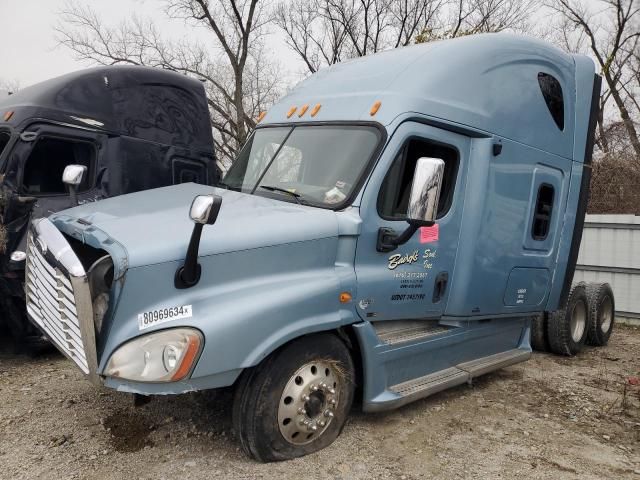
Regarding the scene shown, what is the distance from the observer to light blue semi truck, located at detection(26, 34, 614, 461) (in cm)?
317

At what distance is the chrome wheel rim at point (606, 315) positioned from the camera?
7.57 meters

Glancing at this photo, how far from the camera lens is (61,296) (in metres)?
3.40

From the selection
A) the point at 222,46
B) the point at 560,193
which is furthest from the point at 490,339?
the point at 222,46

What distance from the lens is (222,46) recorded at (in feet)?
74.5

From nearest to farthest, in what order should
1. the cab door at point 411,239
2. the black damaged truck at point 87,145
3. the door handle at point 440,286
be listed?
1. the cab door at point 411,239
2. the door handle at point 440,286
3. the black damaged truck at point 87,145

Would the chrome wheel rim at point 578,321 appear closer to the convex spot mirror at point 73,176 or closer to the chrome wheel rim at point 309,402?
the chrome wheel rim at point 309,402

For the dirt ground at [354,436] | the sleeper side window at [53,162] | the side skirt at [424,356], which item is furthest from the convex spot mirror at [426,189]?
the sleeper side window at [53,162]

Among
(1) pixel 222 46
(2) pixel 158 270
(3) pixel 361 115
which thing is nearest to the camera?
(2) pixel 158 270

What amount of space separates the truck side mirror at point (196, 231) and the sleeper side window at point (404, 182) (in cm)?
141

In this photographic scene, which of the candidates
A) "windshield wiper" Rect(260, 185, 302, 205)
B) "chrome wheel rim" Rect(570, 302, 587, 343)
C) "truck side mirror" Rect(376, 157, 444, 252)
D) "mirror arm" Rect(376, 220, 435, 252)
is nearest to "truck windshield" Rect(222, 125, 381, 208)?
"windshield wiper" Rect(260, 185, 302, 205)

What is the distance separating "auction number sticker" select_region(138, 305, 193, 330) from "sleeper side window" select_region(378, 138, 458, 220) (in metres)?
1.62

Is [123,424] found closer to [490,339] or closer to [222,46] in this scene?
[490,339]

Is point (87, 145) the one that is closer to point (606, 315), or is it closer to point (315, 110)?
point (315, 110)

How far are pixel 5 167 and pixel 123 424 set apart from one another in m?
3.40
